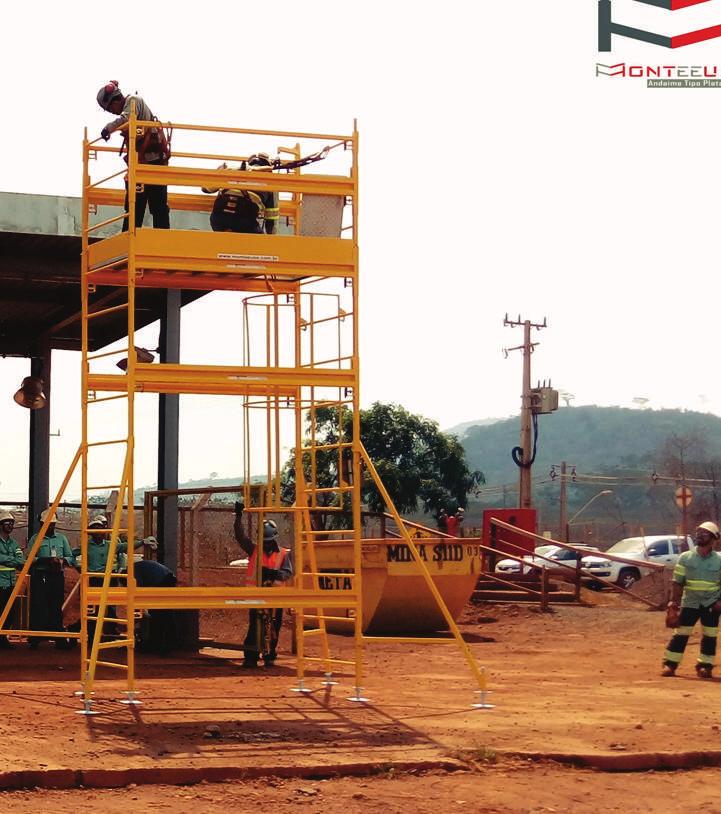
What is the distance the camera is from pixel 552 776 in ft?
33.7

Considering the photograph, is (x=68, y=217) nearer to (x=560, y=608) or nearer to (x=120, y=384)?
(x=120, y=384)

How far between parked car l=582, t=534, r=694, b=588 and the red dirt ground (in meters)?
22.6

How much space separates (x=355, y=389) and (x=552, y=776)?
4187 mm

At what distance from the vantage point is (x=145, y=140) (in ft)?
43.8

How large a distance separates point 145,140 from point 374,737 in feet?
19.6

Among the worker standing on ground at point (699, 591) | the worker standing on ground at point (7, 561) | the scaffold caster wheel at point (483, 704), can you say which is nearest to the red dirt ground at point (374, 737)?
the scaffold caster wheel at point (483, 704)

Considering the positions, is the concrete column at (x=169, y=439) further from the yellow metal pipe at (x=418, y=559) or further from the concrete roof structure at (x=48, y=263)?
the yellow metal pipe at (x=418, y=559)

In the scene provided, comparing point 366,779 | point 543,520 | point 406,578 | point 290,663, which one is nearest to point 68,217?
point 290,663

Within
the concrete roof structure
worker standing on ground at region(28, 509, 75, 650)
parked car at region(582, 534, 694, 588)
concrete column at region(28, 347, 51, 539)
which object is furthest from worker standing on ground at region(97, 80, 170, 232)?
parked car at region(582, 534, 694, 588)

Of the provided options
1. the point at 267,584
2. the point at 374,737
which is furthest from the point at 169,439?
the point at 374,737

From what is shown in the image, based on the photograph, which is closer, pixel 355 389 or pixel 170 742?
pixel 170 742

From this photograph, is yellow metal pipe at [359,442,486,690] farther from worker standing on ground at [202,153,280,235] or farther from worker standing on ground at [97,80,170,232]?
worker standing on ground at [97,80,170,232]

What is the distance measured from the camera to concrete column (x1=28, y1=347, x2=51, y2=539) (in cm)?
2453

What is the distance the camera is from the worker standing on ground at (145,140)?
13188 millimetres
